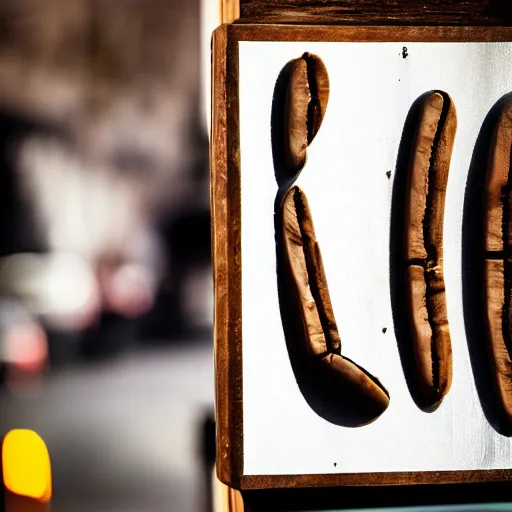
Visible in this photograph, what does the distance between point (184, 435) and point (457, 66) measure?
103cm

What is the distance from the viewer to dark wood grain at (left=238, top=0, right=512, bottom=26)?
1229 millimetres

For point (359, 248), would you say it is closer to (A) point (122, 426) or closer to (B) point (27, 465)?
(A) point (122, 426)

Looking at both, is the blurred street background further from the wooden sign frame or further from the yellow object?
the wooden sign frame

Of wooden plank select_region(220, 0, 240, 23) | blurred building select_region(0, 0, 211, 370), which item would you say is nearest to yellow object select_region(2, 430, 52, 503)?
blurred building select_region(0, 0, 211, 370)

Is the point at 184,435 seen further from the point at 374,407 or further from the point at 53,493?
the point at 374,407

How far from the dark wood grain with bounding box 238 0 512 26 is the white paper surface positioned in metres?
0.07

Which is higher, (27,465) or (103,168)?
(103,168)

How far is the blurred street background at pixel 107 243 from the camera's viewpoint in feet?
4.33

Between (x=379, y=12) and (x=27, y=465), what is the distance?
131 cm

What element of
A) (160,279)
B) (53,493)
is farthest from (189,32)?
(53,493)

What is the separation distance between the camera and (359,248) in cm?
121

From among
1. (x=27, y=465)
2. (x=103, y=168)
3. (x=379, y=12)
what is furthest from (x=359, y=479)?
(x=379, y=12)

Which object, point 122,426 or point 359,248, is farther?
point 122,426

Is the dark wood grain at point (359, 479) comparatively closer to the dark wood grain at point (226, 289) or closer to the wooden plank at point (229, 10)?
the dark wood grain at point (226, 289)
